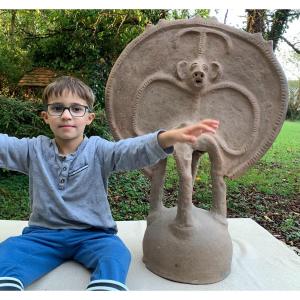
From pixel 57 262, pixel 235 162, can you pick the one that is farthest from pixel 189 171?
pixel 57 262

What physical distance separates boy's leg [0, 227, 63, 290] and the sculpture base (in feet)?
1.32

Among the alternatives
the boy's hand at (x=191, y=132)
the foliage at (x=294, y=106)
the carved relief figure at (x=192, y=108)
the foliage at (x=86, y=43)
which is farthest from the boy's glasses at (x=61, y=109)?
the foliage at (x=294, y=106)

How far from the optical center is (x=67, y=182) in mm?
1551

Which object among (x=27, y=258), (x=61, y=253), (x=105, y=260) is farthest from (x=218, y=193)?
(x=27, y=258)

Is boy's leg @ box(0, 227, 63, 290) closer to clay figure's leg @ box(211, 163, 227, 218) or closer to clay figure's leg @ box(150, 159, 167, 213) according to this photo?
clay figure's leg @ box(150, 159, 167, 213)

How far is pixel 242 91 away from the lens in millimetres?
1675

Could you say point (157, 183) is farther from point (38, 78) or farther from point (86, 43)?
point (38, 78)

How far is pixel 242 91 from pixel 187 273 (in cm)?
80

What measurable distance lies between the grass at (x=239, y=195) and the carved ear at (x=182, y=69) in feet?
5.83

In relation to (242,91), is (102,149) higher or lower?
lower

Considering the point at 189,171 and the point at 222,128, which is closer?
the point at 189,171

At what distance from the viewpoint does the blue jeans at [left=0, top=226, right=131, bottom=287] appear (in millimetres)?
1336

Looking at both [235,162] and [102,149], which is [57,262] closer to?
[102,149]

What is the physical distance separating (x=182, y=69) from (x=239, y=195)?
8.10 ft
